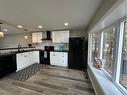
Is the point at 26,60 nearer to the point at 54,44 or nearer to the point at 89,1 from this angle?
the point at 54,44

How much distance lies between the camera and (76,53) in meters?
4.30

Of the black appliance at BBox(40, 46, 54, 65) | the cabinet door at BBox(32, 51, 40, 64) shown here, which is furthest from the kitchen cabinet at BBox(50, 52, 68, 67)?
the cabinet door at BBox(32, 51, 40, 64)

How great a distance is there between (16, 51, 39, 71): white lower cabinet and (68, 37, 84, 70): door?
239 centimetres

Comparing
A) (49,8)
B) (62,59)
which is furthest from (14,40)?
(49,8)

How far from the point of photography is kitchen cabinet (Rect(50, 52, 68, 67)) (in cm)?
466

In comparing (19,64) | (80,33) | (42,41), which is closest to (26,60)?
(19,64)

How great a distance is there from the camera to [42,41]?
18.6ft

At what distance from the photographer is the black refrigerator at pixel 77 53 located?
4.20 m

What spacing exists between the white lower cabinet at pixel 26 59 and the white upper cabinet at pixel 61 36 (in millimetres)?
1578

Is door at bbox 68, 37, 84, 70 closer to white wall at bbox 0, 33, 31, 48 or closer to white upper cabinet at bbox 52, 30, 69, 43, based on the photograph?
white upper cabinet at bbox 52, 30, 69, 43

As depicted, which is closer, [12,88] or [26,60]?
[12,88]

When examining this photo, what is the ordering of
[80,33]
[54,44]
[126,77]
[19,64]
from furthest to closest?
[54,44], [80,33], [19,64], [126,77]

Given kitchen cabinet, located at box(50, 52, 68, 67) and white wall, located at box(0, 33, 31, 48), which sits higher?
white wall, located at box(0, 33, 31, 48)

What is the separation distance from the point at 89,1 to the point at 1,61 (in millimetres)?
3683
